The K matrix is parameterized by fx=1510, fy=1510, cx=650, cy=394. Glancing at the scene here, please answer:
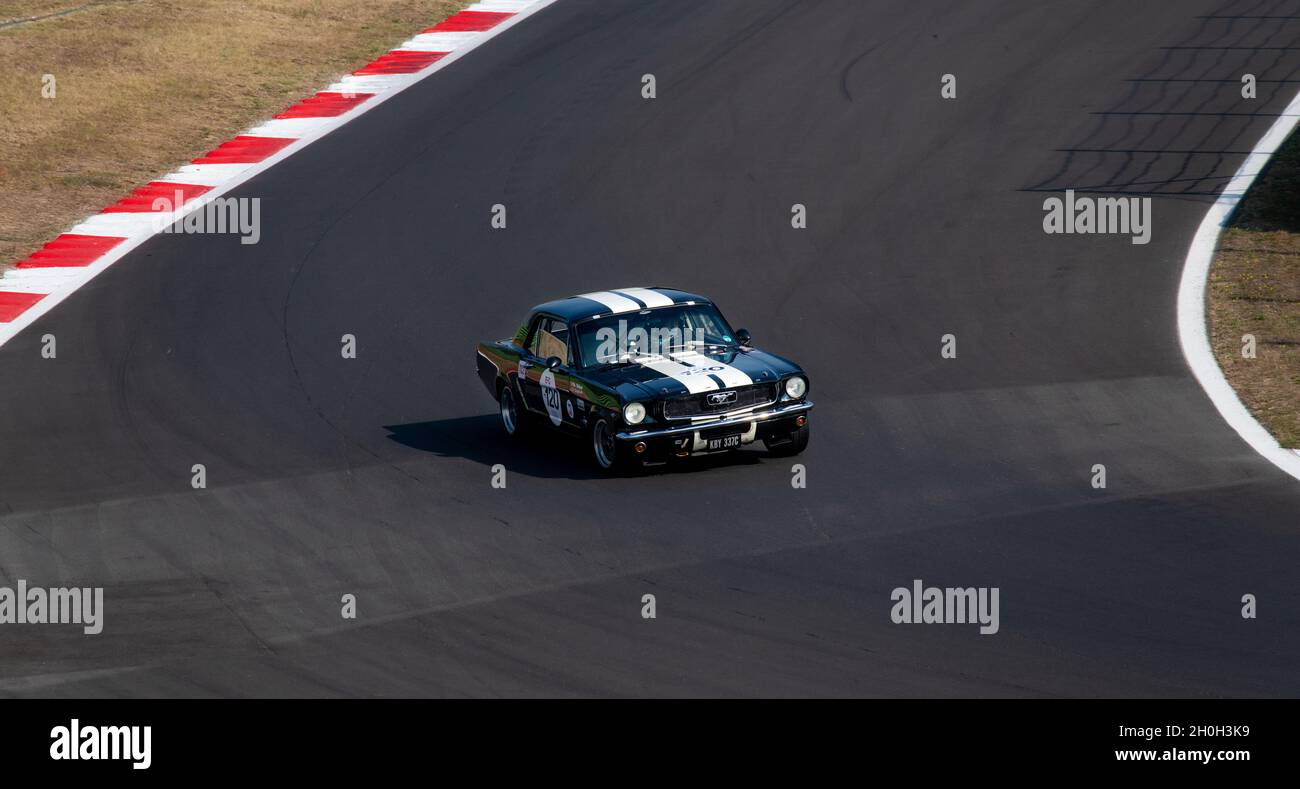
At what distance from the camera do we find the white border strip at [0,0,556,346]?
62.3 ft

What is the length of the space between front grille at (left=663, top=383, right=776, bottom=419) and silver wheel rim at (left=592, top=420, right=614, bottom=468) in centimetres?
58

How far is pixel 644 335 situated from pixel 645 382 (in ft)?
3.44

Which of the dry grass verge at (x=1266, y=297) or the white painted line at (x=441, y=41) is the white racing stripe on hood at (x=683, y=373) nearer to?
the dry grass verge at (x=1266, y=297)

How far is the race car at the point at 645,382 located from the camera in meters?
12.5

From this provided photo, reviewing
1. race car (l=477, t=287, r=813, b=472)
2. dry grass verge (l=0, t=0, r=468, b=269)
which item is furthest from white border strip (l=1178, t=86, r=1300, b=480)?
dry grass verge (l=0, t=0, r=468, b=269)

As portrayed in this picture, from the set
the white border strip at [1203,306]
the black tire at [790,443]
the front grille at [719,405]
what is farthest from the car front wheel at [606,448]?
the white border strip at [1203,306]

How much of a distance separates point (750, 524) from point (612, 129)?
43.4 ft

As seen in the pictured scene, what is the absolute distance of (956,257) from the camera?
746 inches

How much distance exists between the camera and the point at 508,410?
14500mm

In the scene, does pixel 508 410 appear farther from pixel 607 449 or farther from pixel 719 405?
pixel 719 405

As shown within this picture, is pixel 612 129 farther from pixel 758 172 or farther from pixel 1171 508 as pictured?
pixel 1171 508

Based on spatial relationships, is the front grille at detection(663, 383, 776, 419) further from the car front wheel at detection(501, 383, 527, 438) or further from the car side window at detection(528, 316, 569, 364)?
the car front wheel at detection(501, 383, 527, 438)

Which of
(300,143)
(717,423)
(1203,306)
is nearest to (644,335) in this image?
(717,423)

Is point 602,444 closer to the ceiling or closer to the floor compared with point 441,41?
closer to the floor
